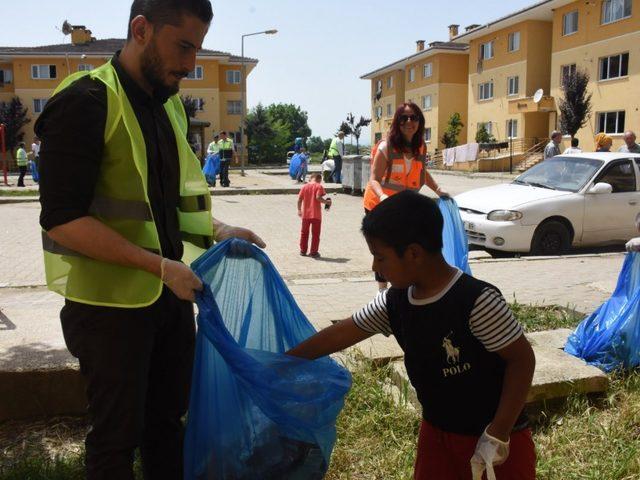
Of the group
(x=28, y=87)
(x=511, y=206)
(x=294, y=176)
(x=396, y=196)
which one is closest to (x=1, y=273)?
(x=511, y=206)

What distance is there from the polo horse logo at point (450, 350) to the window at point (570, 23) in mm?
34878

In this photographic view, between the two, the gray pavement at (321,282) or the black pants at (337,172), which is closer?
the gray pavement at (321,282)

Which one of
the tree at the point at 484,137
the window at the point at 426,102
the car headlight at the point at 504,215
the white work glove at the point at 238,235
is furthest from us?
the window at the point at 426,102

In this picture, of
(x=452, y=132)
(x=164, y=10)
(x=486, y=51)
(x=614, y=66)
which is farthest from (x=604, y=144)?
(x=452, y=132)

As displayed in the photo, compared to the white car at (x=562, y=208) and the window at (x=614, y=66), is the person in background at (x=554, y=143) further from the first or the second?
the window at (x=614, y=66)

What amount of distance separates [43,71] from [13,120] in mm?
5836

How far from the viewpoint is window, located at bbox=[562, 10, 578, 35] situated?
107ft

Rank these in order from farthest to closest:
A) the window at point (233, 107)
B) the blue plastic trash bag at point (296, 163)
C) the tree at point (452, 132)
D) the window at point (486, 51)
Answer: the window at point (233, 107), the tree at point (452, 132), the window at point (486, 51), the blue plastic trash bag at point (296, 163)

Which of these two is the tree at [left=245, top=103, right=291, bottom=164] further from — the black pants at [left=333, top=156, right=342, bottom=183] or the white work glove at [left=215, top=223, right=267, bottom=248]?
the white work glove at [left=215, top=223, right=267, bottom=248]

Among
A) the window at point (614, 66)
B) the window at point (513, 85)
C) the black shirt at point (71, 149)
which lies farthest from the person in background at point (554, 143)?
the window at point (513, 85)

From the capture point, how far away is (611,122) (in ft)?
99.6

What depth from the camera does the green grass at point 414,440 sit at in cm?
293

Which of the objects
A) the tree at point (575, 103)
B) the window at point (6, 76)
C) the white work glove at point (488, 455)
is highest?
the window at point (6, 76)

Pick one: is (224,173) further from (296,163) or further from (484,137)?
(484,137)
